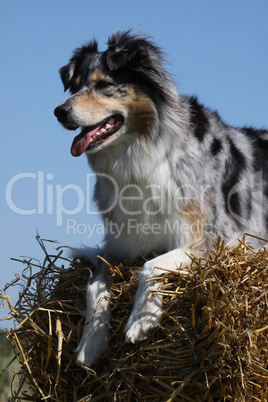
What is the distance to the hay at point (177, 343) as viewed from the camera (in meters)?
3.16

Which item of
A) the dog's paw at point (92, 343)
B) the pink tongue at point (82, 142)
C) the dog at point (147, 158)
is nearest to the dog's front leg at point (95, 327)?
the dog's paw at point (92, 343)

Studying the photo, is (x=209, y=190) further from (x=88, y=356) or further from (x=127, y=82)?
(x=88, y=356)

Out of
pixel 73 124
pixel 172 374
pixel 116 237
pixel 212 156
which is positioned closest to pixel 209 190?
pixel 212 156

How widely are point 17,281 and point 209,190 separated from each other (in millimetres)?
1667

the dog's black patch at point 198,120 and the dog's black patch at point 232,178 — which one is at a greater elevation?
the dog's black patch at point 198,120

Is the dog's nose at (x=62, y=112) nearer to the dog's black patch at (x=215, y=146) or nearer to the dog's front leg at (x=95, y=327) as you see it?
the dog's black patch at (x=215, y=146)

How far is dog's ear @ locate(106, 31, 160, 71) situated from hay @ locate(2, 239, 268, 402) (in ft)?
5.10

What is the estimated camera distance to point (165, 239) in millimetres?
4031

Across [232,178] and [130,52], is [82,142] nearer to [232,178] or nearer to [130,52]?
[130,52]

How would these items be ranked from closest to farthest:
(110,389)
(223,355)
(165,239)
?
(223,355) < (110,389) < (165,239)

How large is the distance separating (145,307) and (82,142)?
144cm

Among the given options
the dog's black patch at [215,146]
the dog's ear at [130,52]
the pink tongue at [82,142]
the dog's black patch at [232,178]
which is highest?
the dog's ear at [130,52]

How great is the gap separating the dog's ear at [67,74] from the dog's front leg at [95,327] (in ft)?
6.05

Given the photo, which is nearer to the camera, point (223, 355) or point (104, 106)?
point (223, 355)
